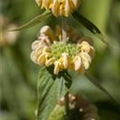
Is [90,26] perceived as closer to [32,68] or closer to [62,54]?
[62,54]

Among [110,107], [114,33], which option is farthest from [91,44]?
[114,33]

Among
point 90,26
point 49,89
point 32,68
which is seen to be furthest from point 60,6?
point 32,68

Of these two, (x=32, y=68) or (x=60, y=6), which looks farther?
(x=32, y=68)

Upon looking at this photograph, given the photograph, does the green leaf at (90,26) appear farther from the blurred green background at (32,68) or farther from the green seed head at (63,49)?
the blurred green background at (32,68)

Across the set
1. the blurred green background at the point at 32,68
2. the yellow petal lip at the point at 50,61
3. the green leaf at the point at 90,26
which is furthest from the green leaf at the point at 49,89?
the blurred green background at the point at 32,68

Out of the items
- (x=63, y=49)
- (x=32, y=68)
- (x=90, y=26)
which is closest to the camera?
(x=90, y=26)

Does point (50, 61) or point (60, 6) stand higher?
point (60, 6)
